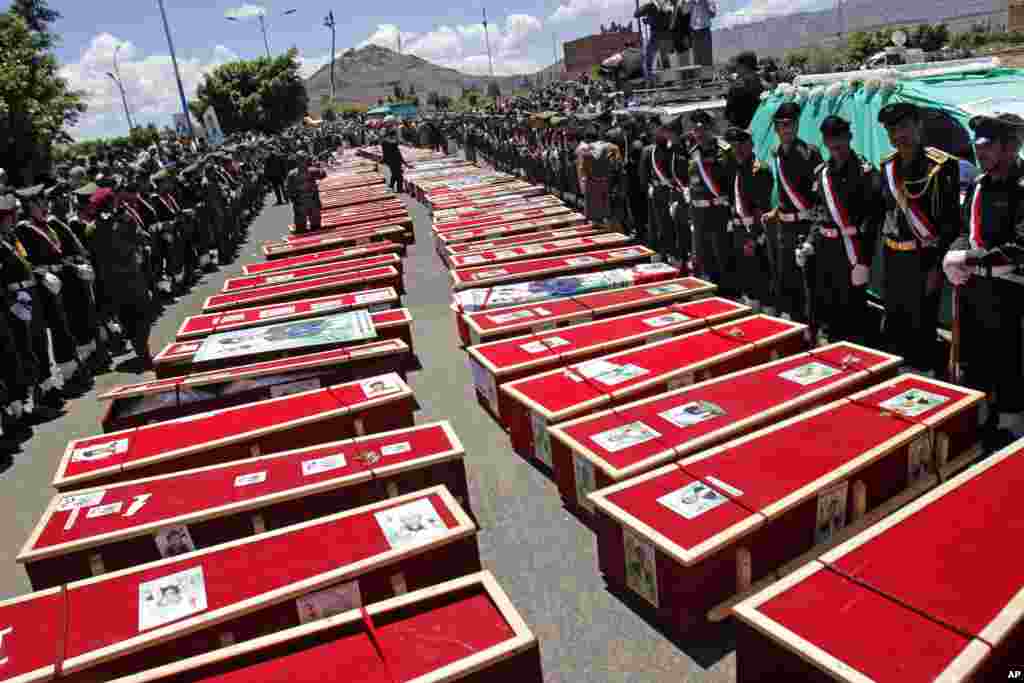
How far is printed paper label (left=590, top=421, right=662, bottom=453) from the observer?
4125mm

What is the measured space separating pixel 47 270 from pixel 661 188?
292 inches

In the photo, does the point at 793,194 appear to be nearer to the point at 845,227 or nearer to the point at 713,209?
the point at 845,227

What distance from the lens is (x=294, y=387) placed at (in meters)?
6.12

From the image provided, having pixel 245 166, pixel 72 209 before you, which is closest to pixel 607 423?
pixel 72 209

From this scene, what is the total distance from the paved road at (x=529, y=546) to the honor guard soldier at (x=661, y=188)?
3.71m

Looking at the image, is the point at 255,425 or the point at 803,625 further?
the point at 255,425

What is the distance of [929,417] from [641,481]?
5.68 feet

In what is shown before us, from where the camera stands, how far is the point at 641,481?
368 cm

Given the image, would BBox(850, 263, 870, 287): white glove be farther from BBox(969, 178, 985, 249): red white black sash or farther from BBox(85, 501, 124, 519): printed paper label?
BBox(85, 501, 124, 519): printed paper label

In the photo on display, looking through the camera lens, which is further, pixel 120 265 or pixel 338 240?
pixel 338 240

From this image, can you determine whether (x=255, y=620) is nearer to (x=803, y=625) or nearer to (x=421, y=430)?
(x=421, y=430)

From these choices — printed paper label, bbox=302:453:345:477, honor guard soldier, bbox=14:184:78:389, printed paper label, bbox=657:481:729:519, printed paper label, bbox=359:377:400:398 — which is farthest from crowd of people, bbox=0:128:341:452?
printed paper label, bbox=657:481:729:519

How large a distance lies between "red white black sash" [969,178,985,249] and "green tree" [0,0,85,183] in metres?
22.1

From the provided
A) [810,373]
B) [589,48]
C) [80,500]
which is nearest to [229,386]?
[80,500]
